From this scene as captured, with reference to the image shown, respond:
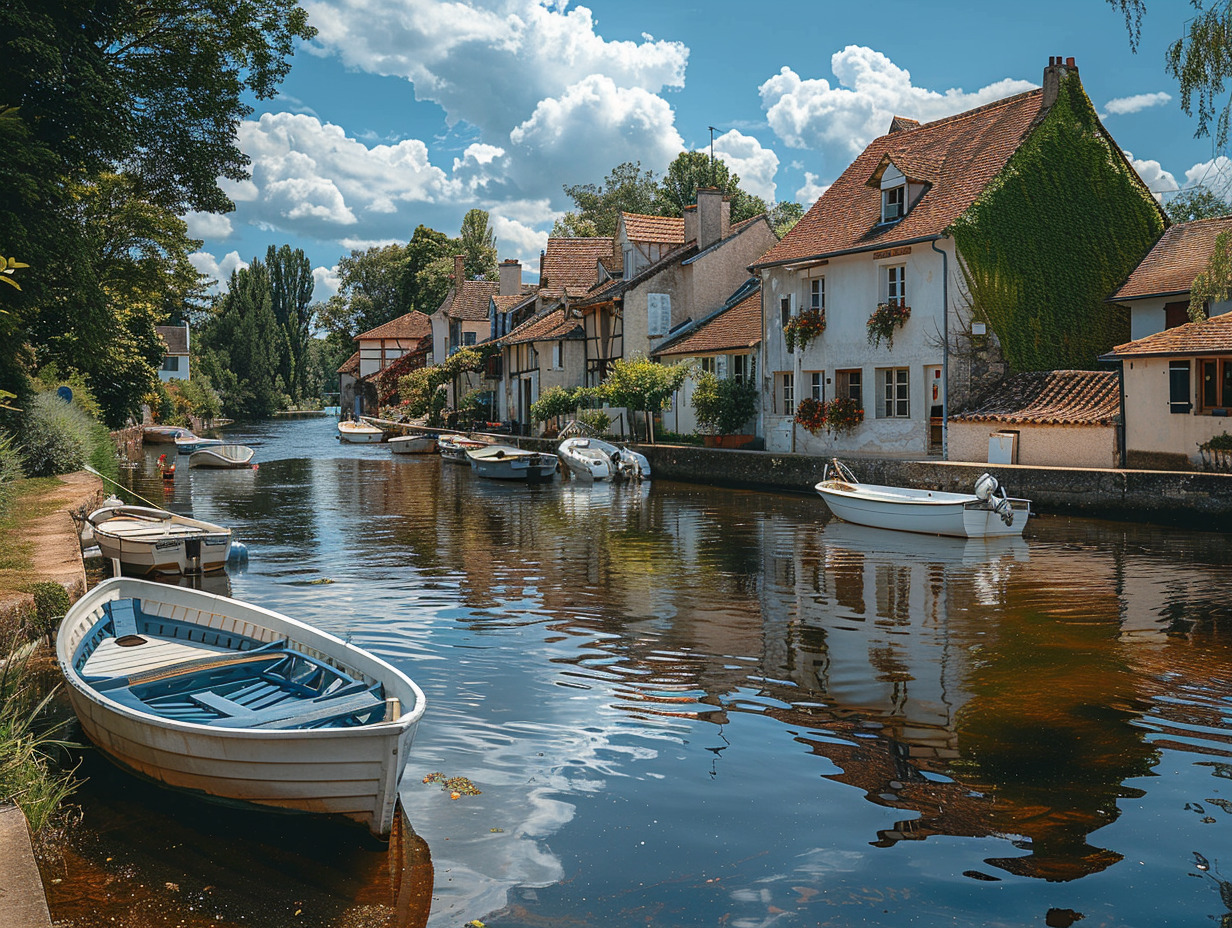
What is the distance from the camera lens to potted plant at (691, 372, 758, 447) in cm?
3447

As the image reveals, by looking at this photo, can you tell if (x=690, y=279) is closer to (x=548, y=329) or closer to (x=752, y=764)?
(x=548, y=329)

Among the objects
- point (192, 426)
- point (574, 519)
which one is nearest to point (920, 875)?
point (574, 519)

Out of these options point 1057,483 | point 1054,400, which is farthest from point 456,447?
point 1057,483

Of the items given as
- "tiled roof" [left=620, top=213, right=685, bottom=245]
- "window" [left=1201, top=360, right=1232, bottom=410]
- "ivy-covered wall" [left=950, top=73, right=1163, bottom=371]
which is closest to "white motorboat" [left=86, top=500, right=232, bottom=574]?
"window" [left=1201, top=360, right=1232, bottom=410]

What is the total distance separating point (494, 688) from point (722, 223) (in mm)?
34595

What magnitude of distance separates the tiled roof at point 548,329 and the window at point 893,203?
62.8ft

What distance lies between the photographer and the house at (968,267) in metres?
27.6

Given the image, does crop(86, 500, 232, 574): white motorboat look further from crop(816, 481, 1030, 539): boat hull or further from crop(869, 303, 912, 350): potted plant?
crop(869, 303, 912, 350): potted plant

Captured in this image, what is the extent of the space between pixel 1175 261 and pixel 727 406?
1376 centimetres

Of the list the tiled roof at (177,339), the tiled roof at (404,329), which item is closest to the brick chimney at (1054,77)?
the tiled roof at (404,329)

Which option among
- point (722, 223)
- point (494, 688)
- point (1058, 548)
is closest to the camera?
point (494, 688)

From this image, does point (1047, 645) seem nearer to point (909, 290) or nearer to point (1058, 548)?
point (1058, 548)

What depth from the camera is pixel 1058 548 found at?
1864 centimetres

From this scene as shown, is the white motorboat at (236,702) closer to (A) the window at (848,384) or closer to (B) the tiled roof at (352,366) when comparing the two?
(A) the window at (848,384)
